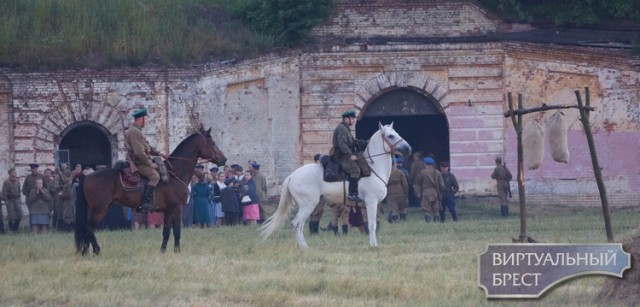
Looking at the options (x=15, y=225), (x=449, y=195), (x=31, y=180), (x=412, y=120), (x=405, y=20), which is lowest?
(x=15, y=225)

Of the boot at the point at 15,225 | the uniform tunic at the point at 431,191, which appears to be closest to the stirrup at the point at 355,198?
the uniform tunic at the point at 431,191

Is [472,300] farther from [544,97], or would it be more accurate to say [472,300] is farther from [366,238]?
[544,97]

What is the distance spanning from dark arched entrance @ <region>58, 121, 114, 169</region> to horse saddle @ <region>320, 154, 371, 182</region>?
1405cm

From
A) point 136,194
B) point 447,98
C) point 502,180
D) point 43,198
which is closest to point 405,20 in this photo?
point 447,98

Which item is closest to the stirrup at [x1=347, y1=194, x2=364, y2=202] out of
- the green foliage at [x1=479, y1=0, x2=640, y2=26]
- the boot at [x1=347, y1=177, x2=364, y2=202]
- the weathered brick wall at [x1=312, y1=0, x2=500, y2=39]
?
the boot at [x1=347, y1=177, x2=364, y2=202]

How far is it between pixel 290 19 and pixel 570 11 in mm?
8291

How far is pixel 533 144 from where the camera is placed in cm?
1803

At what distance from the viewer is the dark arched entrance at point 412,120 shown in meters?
36.0

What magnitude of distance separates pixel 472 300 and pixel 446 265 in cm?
332

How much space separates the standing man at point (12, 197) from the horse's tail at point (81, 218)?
11.8 m

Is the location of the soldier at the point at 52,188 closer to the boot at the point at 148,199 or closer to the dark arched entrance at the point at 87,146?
the dark arched entrance at the point at 87,146

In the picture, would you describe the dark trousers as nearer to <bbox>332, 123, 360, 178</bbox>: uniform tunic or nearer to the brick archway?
the brick archway

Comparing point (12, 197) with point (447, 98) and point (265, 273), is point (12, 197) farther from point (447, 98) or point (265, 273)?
point (265, 273)

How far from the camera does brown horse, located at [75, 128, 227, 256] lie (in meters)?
20.1
